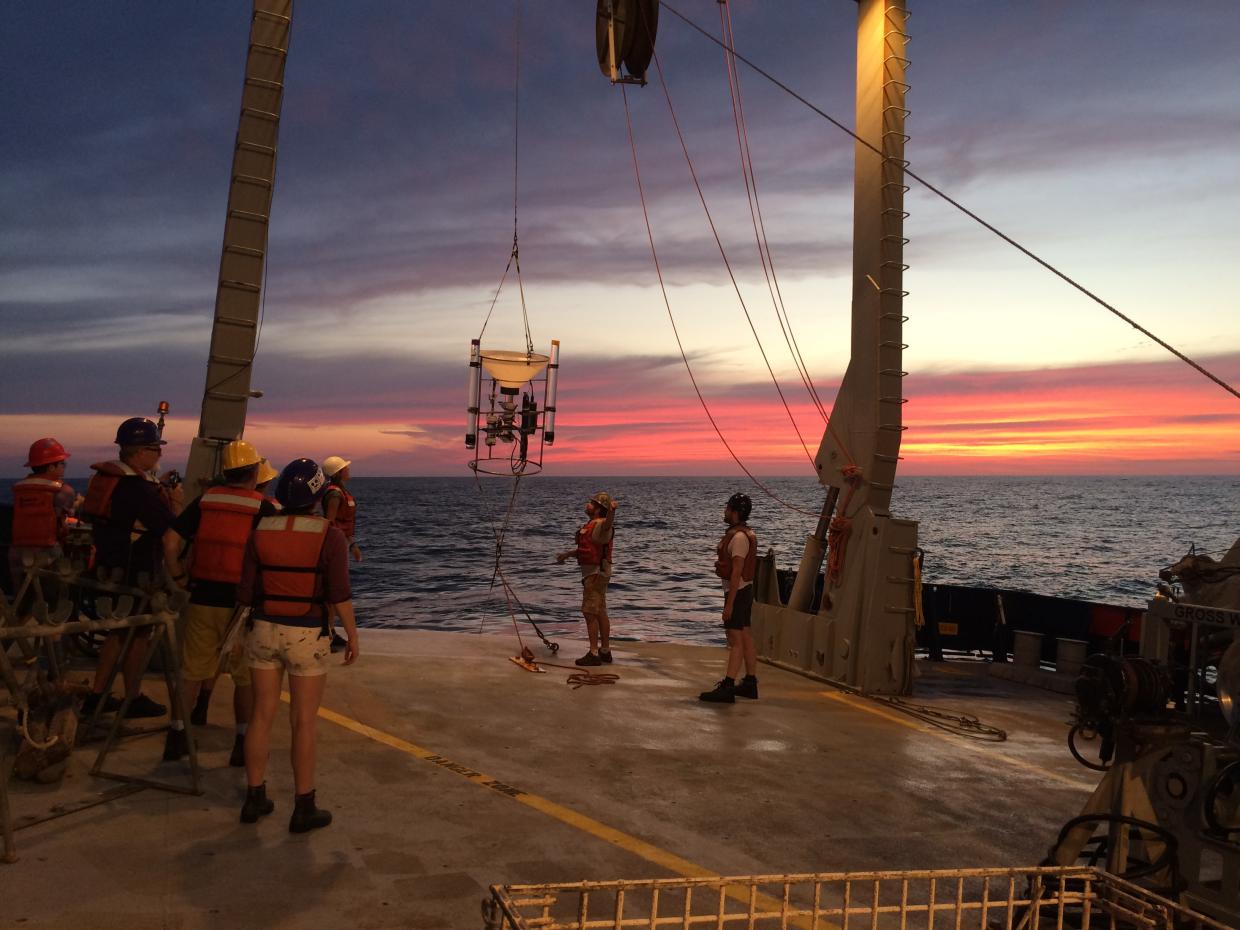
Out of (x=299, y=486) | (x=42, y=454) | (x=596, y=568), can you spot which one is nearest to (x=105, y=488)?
(x=42, y=454)

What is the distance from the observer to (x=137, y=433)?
677cm

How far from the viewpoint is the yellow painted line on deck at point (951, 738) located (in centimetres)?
762

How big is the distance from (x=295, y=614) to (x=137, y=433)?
2.34 meters

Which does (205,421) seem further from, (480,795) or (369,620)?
(369,620)

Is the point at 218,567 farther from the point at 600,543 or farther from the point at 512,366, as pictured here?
the point at 600,543

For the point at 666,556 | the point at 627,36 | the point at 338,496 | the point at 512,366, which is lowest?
the point at 666,556

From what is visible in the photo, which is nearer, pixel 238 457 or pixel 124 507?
pixel 238 457

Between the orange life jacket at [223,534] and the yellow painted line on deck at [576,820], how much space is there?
1859mm

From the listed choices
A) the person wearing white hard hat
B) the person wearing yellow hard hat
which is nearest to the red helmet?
the person wearing yellow hard hat

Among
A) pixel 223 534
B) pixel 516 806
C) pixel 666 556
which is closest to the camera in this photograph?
pixel 516 806

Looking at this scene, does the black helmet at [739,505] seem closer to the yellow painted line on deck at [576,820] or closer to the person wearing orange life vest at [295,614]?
the yellow painted line on deck at [576,820]

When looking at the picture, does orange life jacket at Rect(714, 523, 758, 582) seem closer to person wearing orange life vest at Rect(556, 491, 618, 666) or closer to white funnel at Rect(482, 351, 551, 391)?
person wearing orange life vest at Rect(556, 491, 618, 666)

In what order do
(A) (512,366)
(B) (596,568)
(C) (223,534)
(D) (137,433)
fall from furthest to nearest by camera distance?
(B) (596,568) < (A) (512,366) < (D) (137,433) < (C) (223,534)

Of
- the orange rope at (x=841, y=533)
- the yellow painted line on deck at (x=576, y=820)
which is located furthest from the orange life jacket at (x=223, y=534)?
the orange rope at (x=841, y=533)
